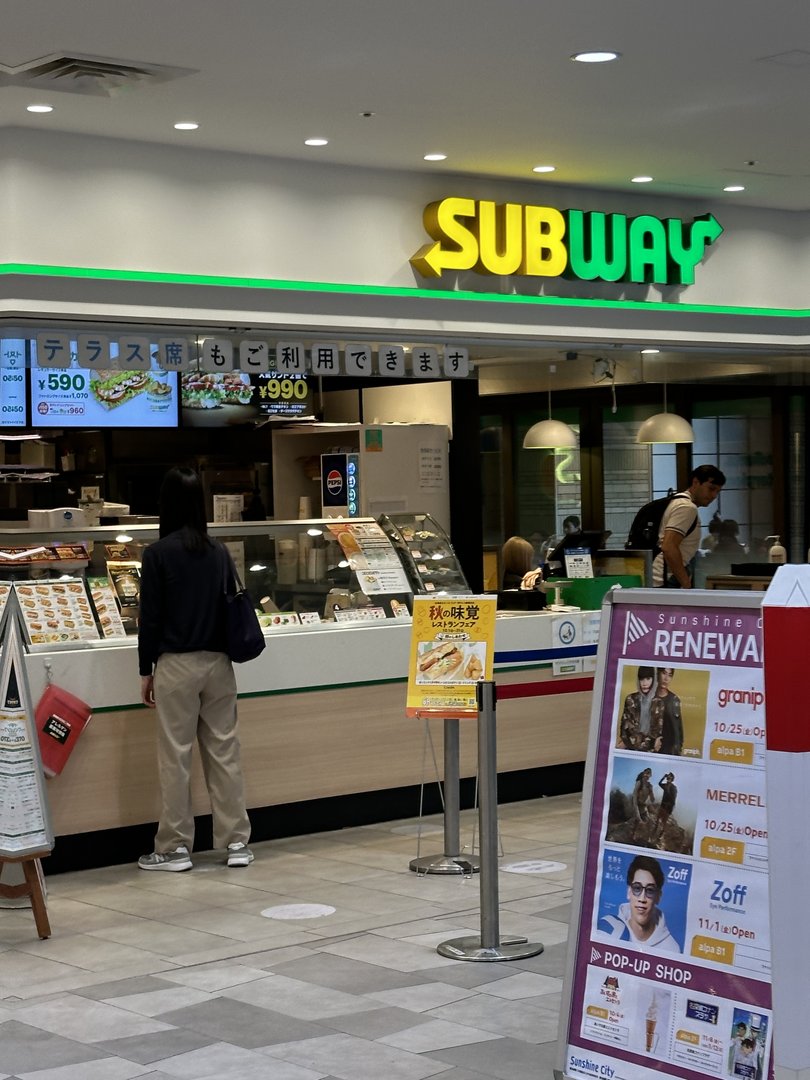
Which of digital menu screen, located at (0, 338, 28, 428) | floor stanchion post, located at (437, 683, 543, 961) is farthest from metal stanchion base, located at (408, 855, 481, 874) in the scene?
digital menu screen, located at (0, 338, 28, 428)

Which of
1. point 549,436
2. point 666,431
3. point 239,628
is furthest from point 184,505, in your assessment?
point 549,436

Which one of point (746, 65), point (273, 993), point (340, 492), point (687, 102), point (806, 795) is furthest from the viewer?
point (340, 492)

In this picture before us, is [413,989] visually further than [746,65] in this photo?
No

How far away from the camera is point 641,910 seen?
11.5ft

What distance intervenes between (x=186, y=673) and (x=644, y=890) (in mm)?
3635

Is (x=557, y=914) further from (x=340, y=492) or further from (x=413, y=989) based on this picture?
(x=340, y=492)

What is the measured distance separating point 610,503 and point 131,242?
7.94 m

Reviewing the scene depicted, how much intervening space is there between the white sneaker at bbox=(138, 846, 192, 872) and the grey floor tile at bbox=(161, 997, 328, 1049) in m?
2.04

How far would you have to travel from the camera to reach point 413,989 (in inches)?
196

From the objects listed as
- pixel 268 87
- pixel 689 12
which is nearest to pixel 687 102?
pixel 689 12

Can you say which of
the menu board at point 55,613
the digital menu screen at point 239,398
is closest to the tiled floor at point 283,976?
the menu board at point 55,613

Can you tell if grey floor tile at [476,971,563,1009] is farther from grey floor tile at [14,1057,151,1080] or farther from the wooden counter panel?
the wooden counter panel

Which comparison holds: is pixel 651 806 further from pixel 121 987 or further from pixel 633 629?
pixel 121 987

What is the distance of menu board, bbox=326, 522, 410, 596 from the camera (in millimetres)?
8109
